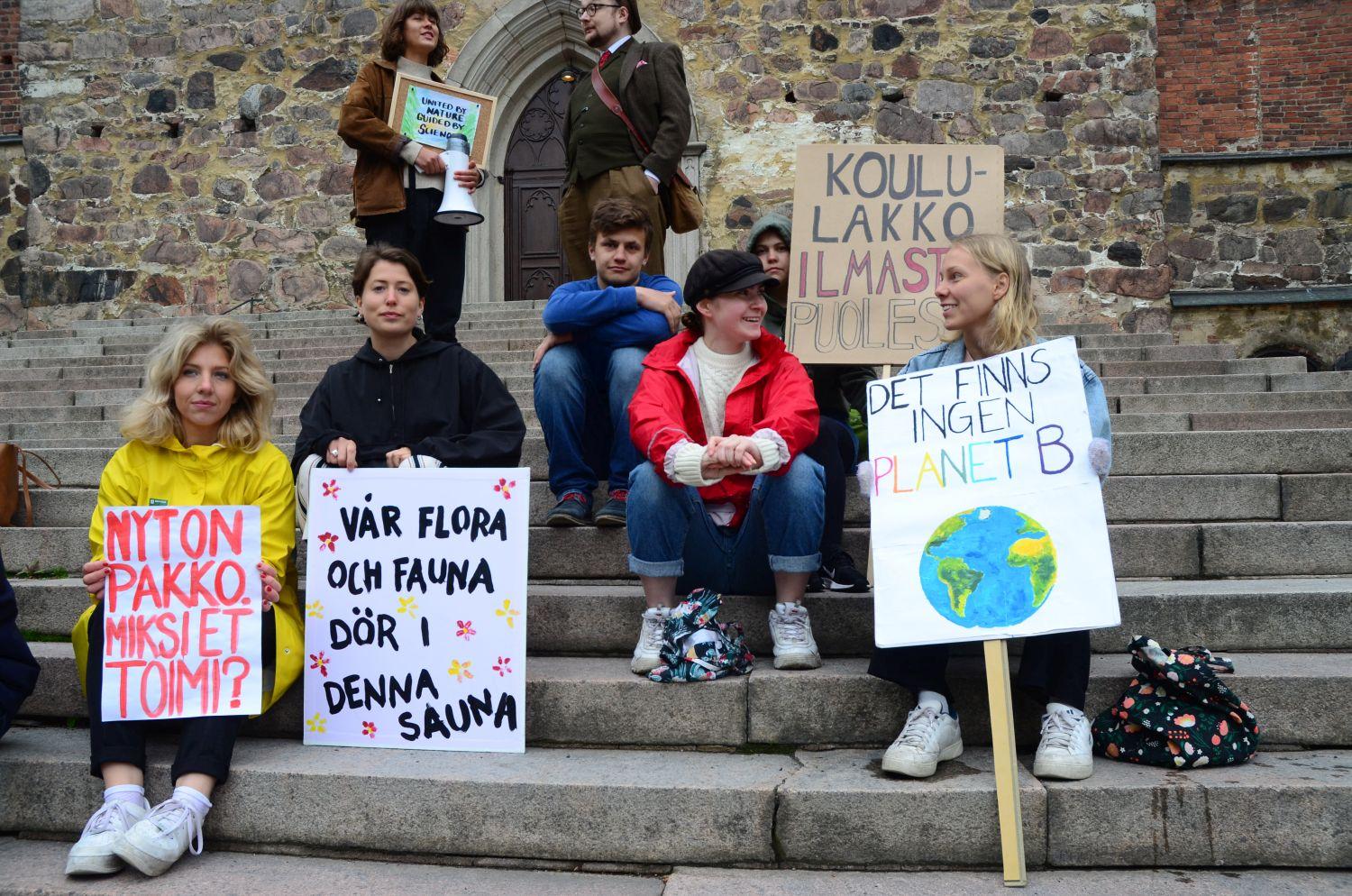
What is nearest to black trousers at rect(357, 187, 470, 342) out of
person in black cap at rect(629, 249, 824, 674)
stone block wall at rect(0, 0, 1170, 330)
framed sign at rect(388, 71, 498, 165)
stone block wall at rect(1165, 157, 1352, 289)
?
framed sign at rect(388, 71, 498, 165)

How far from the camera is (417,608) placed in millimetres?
2744

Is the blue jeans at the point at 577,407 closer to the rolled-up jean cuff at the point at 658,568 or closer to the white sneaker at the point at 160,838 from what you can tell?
the rolled-up jean cuff at the point at 658,568

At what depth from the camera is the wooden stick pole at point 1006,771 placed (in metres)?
2.20

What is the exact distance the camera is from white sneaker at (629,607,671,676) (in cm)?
279

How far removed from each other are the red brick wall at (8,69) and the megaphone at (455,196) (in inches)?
421

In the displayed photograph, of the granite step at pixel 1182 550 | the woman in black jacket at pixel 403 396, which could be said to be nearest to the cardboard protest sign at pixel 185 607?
the woman in black jacket at pixel 403 396

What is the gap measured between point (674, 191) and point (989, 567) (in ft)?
8.32

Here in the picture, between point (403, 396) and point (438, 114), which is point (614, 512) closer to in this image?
point (403, 396)

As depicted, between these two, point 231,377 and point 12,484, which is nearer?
point 231,377

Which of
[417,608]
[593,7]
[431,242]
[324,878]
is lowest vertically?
[324,878]

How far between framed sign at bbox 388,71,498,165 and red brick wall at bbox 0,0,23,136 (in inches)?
417

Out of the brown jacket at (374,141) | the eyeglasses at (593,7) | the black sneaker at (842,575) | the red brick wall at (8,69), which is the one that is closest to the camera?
the black sneaker at (842,575)

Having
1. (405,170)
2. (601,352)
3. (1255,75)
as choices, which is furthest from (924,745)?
(1255,75)

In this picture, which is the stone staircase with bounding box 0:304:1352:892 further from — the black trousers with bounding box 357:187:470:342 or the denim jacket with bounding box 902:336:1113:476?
the black trousers with bounding box 357:187:470:342
